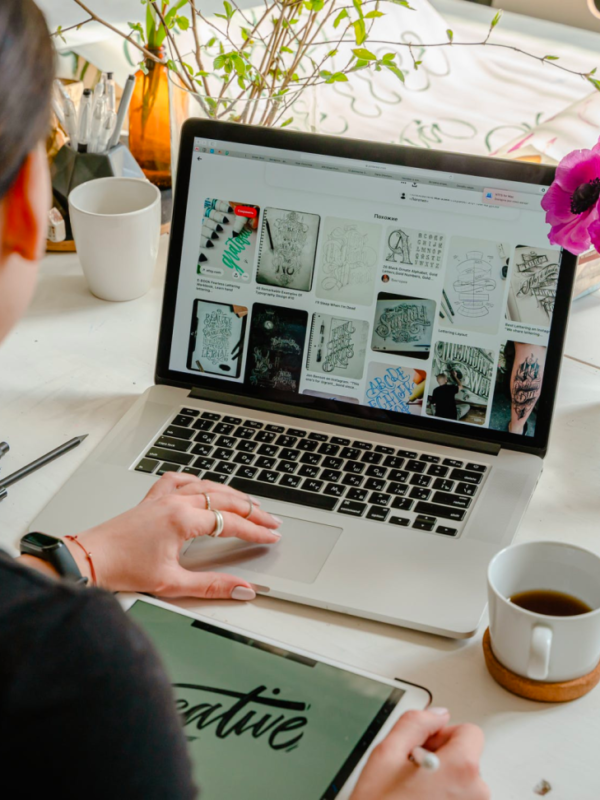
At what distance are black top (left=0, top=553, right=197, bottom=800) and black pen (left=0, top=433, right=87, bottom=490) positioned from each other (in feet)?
1.48

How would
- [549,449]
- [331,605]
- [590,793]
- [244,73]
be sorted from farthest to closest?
[244,73], [549,449], [331,605], [590,793]

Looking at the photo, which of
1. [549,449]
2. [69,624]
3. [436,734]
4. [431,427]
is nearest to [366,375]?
[431,427]

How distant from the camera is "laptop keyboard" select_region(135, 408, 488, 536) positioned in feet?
2.50

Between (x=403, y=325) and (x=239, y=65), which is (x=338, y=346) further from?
(x=239, y=65)

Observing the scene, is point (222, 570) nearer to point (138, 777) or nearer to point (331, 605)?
point (331, 605)

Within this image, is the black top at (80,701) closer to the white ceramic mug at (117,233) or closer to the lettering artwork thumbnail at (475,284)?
the lettering artwork thumbnail at (475,284)

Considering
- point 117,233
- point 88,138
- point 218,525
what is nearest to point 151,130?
point 88,138

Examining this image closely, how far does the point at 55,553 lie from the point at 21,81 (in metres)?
0.41

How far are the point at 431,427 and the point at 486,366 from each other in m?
0.08

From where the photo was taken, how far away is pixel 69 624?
0.37 metres

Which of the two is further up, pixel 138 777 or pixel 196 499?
pixel 138 777

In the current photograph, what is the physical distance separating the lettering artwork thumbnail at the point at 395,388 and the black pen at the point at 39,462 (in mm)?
313

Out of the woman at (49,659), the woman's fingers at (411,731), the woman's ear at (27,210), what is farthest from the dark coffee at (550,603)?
the woman's ear at (27,210)

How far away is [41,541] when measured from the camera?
67 centimetres
